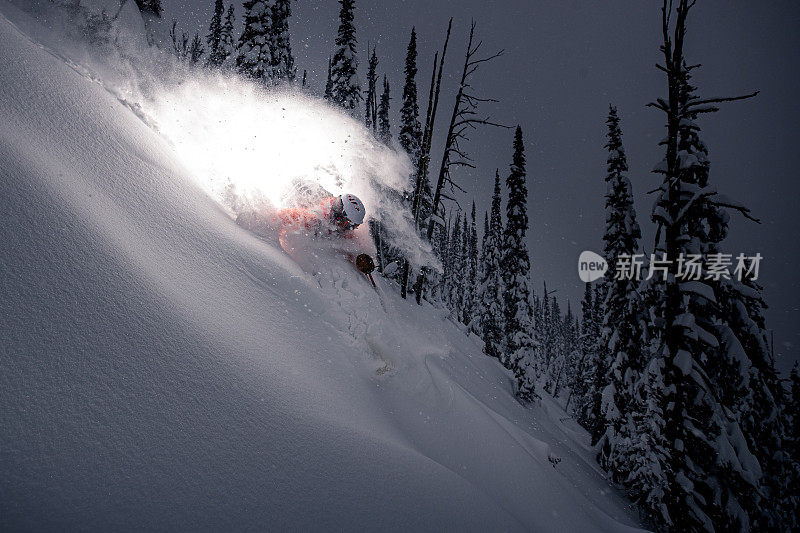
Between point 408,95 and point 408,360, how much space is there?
83.8ft

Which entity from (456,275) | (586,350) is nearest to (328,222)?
(586,350)

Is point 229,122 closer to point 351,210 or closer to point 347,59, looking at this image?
point 351,210

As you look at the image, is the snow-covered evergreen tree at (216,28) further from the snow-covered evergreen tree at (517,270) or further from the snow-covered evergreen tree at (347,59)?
the snow-covered evergreen tree at (517,270)

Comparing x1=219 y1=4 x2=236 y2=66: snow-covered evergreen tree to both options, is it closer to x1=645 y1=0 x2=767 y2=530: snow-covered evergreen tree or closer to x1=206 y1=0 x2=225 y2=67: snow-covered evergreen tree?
x1=206 y1=0 x2=225 y2=67: snow-covered evergreen tree

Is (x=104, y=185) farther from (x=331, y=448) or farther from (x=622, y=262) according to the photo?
(x=622, y=262)

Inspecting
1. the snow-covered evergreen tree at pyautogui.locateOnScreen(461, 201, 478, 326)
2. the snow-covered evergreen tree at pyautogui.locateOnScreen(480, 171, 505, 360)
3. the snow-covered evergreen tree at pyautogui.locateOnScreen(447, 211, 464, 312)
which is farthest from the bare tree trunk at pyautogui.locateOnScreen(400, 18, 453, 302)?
the snow-covered evergreen tree at pyautogui.locateOnScreen(447, 211, 464, 312)

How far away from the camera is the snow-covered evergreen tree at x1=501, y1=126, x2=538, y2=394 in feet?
67.5

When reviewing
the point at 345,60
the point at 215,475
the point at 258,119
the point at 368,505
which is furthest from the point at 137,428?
the point at 345,60

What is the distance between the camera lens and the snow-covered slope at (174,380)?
1759 mm

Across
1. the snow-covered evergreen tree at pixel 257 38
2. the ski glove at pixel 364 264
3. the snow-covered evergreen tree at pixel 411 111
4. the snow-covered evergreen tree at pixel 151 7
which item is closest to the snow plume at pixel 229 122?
the snow-covered evergreen tree at pixel 151 7

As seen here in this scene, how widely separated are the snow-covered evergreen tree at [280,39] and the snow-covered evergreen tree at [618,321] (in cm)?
2071

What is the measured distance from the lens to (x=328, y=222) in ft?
24.7

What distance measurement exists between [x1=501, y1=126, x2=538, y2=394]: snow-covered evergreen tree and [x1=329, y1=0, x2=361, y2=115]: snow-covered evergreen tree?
487 inches

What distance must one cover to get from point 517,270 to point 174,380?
74.3 ft
